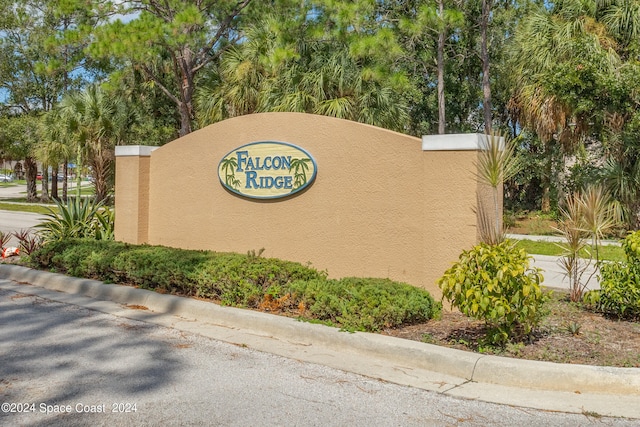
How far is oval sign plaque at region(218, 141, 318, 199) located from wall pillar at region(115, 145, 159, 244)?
1.87 metres

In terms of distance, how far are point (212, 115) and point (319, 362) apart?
47.5ft

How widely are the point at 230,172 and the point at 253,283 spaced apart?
9.29 feet

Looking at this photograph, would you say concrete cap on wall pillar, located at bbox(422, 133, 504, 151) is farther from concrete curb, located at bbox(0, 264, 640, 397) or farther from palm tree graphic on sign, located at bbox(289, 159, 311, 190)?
concrete curb, located at bbox(0, 264, 640, 397)

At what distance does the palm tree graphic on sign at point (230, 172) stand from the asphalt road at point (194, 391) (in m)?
3.71

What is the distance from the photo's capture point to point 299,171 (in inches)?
356

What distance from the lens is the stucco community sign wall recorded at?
7.48m

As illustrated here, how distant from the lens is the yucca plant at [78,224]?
1163 centimetres

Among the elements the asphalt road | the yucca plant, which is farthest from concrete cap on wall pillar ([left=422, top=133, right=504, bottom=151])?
the yucca plant

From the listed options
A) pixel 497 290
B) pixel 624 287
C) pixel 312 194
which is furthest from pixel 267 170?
pixel 624 287

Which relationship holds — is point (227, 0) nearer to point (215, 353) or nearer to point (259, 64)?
point (259, 64)

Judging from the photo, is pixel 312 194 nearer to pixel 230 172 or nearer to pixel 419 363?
pixel 230 172

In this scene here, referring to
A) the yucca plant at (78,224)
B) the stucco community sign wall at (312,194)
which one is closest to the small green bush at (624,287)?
the stucco community sign wall at (312,194)

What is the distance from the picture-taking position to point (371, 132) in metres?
8.26

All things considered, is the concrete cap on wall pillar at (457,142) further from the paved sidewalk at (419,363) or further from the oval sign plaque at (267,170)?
the paved sidewalk at (419,363)
